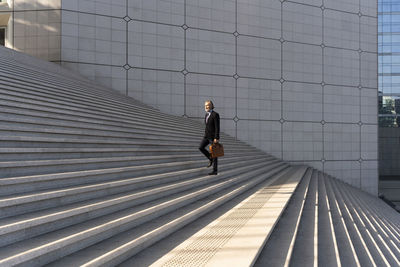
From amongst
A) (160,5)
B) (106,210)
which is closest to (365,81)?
(160,5)

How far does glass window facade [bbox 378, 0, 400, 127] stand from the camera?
18984 mm

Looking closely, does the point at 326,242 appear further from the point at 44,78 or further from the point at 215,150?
the point at 44,78

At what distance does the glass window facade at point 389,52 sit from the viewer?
19.0 m

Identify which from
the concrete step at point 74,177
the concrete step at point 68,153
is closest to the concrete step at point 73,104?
the concrete step at point 68,153

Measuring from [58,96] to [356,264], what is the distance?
5.09 m

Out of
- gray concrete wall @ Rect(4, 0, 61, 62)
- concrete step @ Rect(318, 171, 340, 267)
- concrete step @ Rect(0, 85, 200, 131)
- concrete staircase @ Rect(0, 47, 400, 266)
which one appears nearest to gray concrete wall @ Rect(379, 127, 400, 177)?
concrete staircase @ Rect(0, 47, 400, 266)

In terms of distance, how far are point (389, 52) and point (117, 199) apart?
2219 centimetres

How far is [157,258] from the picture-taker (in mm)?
2287

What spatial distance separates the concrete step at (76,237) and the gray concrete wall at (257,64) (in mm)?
6727

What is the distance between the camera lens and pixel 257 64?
1074 centimetres

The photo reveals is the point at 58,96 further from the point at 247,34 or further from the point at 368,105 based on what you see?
the point at 368,105

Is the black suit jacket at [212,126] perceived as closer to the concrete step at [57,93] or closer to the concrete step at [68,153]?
the concrete step at [68,153]

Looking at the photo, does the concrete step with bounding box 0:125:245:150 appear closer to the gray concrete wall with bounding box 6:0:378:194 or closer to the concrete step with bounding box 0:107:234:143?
the concrete step with bounding box 0:107:234:143

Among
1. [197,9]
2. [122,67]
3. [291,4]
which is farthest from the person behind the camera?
[291,4]
